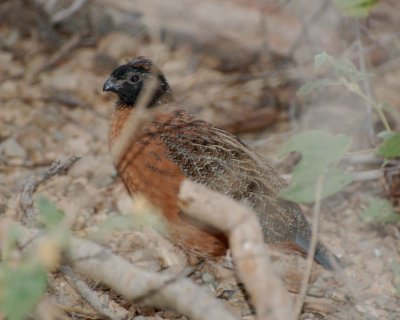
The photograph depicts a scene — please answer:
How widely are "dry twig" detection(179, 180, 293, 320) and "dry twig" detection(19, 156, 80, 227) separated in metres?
2.03

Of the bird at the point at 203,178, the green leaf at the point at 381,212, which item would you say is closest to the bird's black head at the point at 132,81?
the bird at the point at 203,178

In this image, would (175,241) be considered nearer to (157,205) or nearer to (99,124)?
(157,205)

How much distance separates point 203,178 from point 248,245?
1.96 meters

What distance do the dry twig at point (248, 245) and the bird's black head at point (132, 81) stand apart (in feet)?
8.69

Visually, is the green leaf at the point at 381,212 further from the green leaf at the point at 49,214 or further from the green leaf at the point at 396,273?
the green leaf at the point at 49,214

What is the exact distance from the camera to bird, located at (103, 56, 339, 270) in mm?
4625

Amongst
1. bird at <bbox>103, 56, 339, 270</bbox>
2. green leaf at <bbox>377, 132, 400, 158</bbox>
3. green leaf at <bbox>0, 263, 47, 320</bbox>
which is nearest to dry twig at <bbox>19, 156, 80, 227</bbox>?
bird at <bbox>103, 56, 339, 270</bbox>

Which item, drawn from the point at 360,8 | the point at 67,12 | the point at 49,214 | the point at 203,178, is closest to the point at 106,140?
the point at 67,12

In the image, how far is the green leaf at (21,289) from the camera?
2529 millimetres

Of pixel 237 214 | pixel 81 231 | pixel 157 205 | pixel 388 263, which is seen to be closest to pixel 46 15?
pixel 81 231

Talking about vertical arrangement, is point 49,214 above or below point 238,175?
below

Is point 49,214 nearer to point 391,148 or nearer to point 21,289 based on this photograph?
point 21,289

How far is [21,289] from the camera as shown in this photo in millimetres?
2561

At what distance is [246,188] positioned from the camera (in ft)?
15.5
